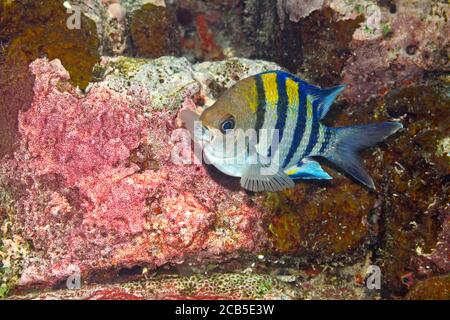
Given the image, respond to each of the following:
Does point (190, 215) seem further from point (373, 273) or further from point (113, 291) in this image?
point (373, 273)

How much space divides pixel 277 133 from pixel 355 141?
0.74 m

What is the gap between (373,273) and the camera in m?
3.69

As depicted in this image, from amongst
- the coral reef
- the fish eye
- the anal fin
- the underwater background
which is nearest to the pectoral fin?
the anal fin

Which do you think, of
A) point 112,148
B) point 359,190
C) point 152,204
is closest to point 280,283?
point 359,190

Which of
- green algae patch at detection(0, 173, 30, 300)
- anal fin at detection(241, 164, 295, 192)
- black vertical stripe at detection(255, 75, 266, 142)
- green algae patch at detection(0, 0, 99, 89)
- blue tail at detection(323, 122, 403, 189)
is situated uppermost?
green algae patch at detection(0, 0, 99, 89)

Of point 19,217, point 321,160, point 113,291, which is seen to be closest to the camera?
point 113,291

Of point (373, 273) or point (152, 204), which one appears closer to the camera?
point (152, 204)

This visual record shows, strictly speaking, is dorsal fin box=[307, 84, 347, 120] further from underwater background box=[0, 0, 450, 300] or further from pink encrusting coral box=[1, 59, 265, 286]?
pink encrusting coral box=[1, 59, 265, 286]

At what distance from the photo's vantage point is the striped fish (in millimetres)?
2615

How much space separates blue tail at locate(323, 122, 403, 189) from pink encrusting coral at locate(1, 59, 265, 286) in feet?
2.87

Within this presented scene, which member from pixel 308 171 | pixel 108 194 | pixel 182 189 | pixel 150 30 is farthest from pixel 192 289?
pixel 150 30

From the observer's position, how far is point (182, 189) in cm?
335

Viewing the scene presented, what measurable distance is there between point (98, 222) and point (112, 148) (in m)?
0.64

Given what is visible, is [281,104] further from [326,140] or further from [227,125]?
[326,140]
